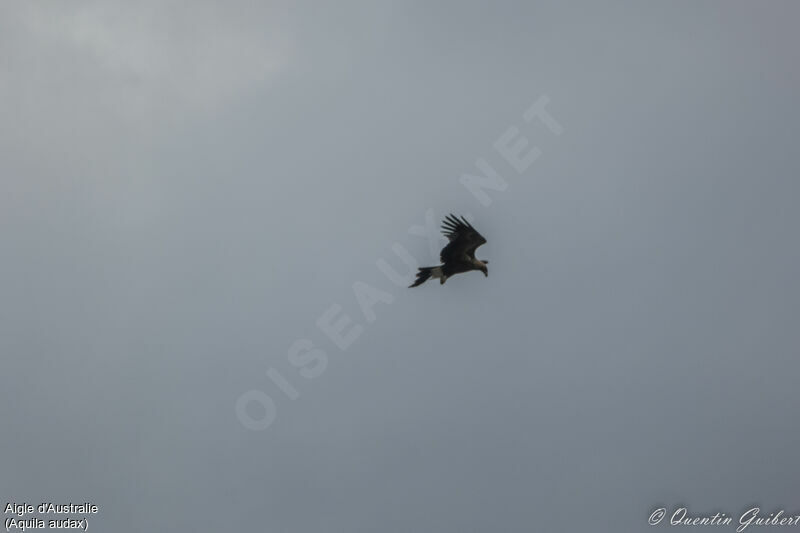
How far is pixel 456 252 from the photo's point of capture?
4150 cm

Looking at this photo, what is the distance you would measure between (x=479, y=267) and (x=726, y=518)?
19.8 meters

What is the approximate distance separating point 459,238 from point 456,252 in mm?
748

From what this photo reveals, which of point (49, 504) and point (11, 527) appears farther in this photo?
point (49, 504)

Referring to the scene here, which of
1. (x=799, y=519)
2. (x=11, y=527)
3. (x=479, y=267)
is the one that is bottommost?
(x=799, y=519)

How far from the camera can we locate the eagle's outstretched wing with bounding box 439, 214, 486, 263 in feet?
134

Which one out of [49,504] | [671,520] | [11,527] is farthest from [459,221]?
[49,504]

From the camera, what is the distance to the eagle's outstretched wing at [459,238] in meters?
40.8

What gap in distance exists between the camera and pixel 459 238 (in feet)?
134

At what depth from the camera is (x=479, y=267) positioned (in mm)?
42625

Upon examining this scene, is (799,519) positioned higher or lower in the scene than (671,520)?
lower

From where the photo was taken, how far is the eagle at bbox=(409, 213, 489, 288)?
4078 cm

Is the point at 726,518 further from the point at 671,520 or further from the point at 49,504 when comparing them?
the point at 49,504

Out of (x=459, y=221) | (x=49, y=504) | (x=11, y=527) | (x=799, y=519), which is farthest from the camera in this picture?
(x=49, y=504)

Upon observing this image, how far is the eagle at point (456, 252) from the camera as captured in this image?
40781 mm
